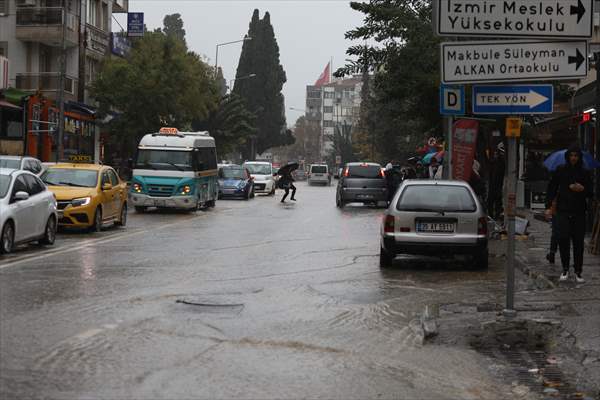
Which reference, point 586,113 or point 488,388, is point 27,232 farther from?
point 586,113

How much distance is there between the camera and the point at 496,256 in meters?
18.1

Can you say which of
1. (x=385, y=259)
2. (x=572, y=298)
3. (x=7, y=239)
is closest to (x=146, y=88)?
(x=7, y=239)

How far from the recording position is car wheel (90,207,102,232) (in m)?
22.0

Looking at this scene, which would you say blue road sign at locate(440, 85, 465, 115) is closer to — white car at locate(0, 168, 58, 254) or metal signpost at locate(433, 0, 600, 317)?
white car at locate(0, 168, 58, 254)

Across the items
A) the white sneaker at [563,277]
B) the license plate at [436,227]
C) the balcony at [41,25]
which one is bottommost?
the white sneaker at [563,277]

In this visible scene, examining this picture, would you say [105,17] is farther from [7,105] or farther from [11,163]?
[11,163]

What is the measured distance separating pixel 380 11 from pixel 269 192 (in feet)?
84.2

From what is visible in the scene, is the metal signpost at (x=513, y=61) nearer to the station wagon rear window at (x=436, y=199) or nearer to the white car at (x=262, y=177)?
the station wagon rear window at (x=436, y=199)

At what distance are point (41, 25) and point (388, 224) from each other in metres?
34.8

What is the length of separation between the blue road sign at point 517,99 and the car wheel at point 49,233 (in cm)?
1022

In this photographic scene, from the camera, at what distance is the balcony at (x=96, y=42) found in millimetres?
51594

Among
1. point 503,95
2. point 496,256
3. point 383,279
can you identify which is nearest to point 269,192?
point 496,256

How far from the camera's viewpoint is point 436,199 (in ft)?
51.4

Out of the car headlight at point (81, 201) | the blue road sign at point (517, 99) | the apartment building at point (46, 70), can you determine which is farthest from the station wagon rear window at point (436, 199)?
the apartment building at point (46, 70)
